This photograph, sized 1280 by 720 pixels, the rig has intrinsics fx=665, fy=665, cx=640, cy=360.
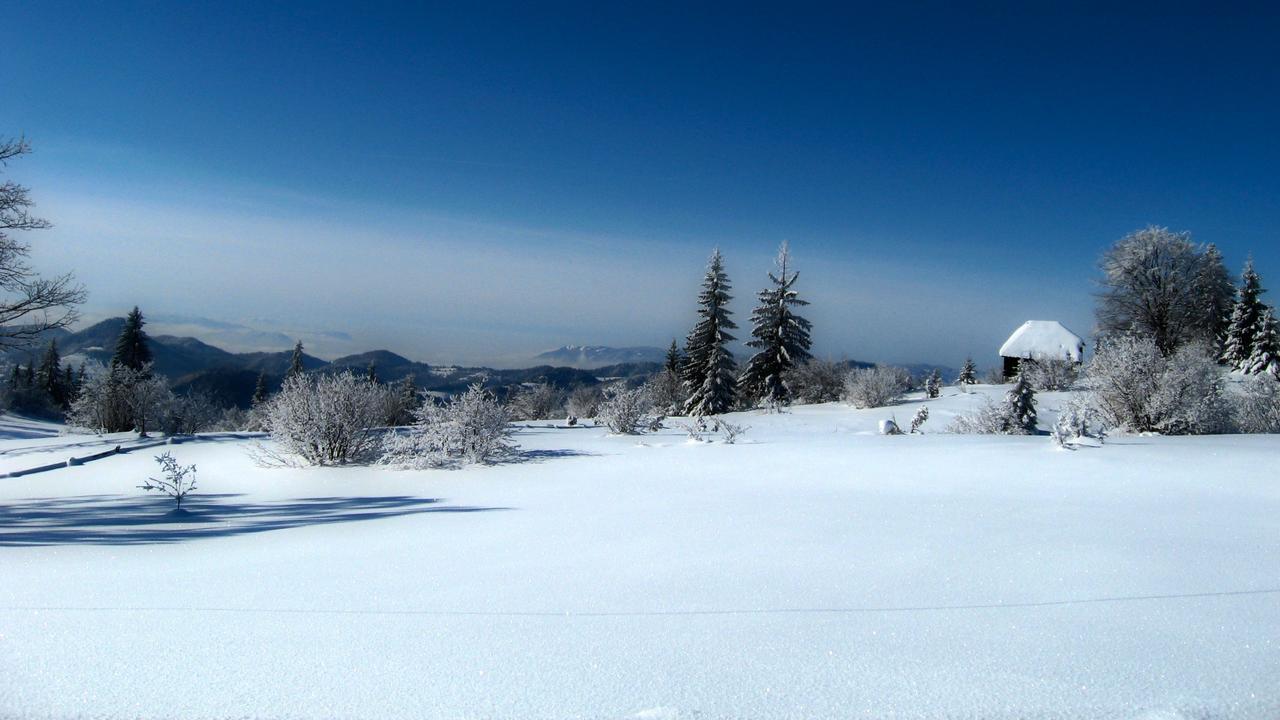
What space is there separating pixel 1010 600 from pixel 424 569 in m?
3.49

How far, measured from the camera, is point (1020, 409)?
52.0 ft

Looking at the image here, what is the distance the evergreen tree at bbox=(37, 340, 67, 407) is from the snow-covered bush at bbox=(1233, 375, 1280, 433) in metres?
73.2

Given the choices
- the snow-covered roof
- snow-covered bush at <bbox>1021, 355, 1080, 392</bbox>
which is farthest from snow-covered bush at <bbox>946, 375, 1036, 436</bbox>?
the snow-covered roof

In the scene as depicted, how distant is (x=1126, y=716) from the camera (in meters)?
2.42

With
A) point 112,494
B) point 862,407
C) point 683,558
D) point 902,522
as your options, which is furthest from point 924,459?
point 862,407

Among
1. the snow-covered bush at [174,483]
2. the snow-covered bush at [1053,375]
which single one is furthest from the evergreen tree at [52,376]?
the snow-covered bush at [1053,375]

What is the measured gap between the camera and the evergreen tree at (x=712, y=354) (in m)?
32.9

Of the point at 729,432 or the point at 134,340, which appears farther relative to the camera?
the point at 134,340

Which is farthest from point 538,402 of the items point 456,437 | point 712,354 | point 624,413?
point 456,437

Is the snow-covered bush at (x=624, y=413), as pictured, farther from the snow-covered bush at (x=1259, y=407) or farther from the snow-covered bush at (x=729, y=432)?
the snow-covered bush at (x=1259, y=407)

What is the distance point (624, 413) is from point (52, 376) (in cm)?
6708

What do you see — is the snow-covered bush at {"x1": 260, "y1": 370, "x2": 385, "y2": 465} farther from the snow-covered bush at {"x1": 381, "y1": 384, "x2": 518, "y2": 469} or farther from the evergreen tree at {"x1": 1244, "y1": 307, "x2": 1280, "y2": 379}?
the evergreen tree at {"x1": 1244, "y1": 307, "x2": 1280, "y2": 379}

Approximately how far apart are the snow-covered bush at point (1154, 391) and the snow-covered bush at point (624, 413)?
9.70 m

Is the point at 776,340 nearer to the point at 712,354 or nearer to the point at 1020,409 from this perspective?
the point at 712,354
